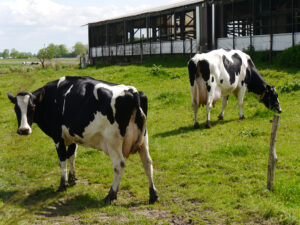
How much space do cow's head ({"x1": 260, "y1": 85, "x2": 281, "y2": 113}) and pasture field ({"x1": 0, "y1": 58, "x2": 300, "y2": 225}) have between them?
287 mm

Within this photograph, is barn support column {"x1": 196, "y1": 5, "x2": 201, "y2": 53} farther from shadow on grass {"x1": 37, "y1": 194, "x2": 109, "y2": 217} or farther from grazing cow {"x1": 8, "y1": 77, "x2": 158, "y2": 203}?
shadow on grass {"x1": 37, "y1": 194, "x2": 109, "y2": 217}

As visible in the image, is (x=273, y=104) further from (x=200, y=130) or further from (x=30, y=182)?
(x=30, y=182)

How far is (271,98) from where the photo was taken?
1283 cm

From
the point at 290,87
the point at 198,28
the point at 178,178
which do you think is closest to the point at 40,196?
the point at 178,178

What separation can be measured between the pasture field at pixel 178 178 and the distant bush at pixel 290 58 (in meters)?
5.99

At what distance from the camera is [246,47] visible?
2486cm

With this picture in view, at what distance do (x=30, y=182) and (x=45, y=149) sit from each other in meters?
2.58

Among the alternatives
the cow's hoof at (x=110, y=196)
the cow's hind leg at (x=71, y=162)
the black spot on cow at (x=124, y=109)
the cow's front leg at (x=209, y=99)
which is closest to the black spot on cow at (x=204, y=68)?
the cow's front leg at (x=209, y=99)

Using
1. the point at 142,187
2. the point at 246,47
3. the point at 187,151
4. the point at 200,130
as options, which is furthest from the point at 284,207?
the point at 246,47

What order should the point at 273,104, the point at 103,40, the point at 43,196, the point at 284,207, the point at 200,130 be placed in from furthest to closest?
the point at 103,40 < the point at 273,104 < the point at 200,130 < the point at 43,196 < the point at 284,207

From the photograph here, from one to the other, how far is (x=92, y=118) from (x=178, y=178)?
2203mm

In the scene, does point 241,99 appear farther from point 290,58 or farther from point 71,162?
point 290,58

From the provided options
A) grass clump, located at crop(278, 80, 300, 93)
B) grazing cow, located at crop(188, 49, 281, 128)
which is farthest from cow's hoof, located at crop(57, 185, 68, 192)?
grass clump, located at crop(278, 80, 300, 93)

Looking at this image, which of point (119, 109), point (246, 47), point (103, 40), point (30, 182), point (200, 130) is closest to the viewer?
point (119, 109)
